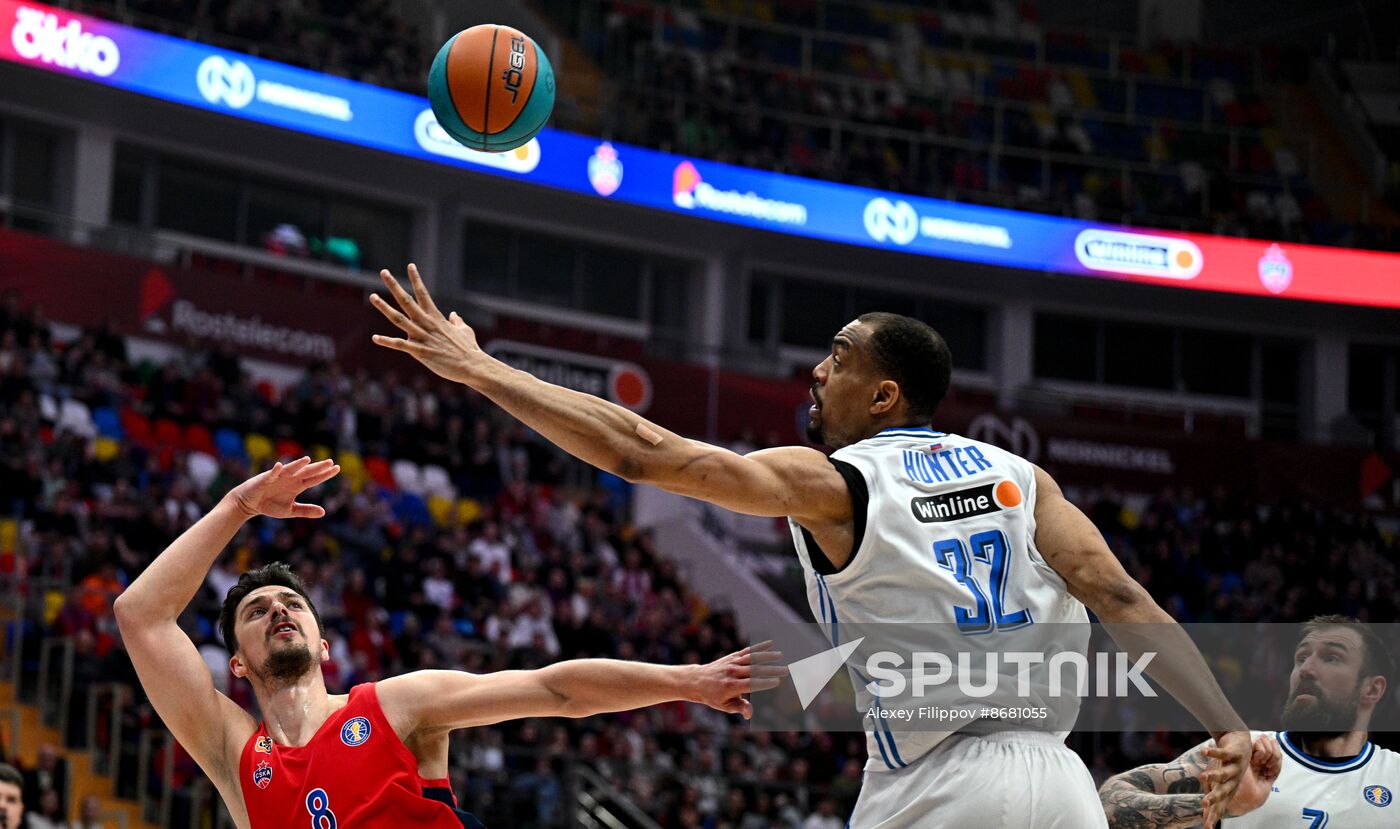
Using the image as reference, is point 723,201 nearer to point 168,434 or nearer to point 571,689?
point 168,434

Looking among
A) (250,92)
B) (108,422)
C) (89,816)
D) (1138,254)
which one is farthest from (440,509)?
(1138,254)

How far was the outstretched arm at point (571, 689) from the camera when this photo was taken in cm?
412

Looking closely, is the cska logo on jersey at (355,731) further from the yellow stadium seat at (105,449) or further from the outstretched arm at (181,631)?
the yellow stadium seat at (105,449)

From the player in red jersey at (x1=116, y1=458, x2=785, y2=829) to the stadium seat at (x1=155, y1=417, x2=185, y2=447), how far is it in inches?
499

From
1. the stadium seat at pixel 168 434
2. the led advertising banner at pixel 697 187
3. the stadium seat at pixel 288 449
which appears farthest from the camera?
the led advertising banner at pixel 697 187

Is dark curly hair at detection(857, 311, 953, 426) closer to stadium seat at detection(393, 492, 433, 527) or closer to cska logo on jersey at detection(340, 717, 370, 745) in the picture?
cska logo on jersey at detection(340, 717, 370, 745)

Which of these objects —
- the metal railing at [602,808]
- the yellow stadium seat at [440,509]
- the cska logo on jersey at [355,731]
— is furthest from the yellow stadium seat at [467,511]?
the cska logo on jersey at [355,731]

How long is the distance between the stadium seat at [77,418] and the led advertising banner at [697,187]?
4899mm

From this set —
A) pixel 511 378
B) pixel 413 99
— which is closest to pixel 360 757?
pixel 511 378

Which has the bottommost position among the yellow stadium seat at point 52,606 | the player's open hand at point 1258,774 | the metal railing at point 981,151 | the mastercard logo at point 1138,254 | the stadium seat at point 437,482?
the yellow stadium seat at point 52,606

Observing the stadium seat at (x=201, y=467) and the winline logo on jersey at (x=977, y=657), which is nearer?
the winline logo on jersey at (x=977, y=657)

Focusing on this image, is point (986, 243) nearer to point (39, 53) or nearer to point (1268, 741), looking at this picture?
point (39, 53)

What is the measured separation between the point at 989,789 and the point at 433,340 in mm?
1704

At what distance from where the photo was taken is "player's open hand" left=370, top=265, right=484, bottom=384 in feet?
12.3
